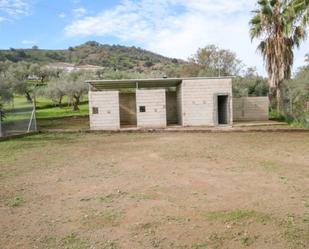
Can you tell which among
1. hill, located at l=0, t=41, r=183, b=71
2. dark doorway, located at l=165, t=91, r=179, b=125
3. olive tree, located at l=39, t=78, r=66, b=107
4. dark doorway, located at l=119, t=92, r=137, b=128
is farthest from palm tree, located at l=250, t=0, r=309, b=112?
hill, located at l=0, t=41, r=183, b=71

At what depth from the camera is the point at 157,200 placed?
6.07 metres

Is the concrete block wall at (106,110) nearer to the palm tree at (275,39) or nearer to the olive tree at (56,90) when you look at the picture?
the palm tree at (275,39)

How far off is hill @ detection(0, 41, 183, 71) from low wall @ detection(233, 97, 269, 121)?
190ft

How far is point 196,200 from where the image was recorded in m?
6.02

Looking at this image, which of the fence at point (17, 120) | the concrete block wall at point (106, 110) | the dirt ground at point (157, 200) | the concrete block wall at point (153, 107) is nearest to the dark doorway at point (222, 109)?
the concrete block wall at point (153, 107)

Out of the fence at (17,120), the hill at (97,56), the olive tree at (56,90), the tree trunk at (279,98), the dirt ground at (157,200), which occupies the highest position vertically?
the hill at (97,56)

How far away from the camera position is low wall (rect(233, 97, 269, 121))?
85.3 ft

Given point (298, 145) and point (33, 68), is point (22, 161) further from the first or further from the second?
point (33, 68)

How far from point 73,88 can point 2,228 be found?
31.4 m

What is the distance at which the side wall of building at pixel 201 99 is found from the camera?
21.6m

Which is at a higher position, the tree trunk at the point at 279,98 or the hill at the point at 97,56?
the hill at the point at 97,56

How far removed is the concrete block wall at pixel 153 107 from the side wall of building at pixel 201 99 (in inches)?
56.4

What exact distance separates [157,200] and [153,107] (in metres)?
15.2

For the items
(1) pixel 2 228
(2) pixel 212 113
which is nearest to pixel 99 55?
(2) pixel 212 113
